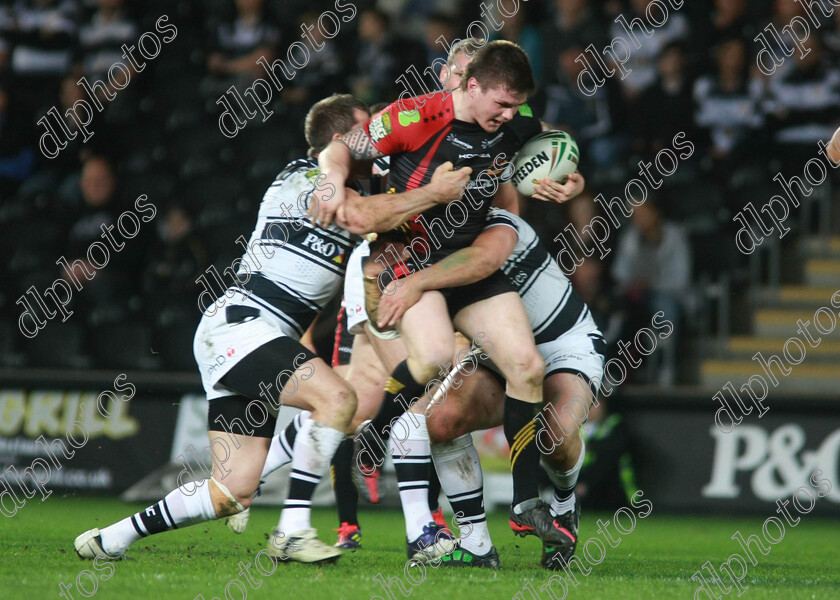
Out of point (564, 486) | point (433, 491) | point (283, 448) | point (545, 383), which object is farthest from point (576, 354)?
point (283, 448)

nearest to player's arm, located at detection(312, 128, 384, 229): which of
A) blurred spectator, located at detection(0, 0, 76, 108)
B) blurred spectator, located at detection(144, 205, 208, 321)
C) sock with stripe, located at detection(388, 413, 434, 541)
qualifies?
sock with stripe, located at detection(388, 413, 434, 541)

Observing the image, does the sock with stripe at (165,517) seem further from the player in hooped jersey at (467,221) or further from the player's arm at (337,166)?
the player's arm at (337,166)

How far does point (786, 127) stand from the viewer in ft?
38.0

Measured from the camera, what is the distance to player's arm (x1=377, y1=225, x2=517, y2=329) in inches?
226

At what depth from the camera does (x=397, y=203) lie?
562cm

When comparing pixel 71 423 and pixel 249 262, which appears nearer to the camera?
pixel 249 262

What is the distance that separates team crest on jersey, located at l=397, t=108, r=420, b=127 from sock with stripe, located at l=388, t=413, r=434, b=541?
1.51 meters

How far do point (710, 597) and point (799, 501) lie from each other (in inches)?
217

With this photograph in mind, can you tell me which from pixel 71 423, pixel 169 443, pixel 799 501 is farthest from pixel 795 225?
pixel 71 423

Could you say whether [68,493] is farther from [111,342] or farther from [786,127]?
[786,127]

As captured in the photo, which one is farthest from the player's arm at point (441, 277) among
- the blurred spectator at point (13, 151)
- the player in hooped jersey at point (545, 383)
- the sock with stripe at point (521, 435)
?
the blurred spectator at point (13, 151)

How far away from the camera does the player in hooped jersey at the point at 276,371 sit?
549 centimetres

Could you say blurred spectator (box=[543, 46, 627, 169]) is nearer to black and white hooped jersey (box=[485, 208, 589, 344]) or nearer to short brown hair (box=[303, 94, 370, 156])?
black and white hooped jersey (box=[485, 208, 589, 344])

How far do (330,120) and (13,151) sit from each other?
768 centimetres
